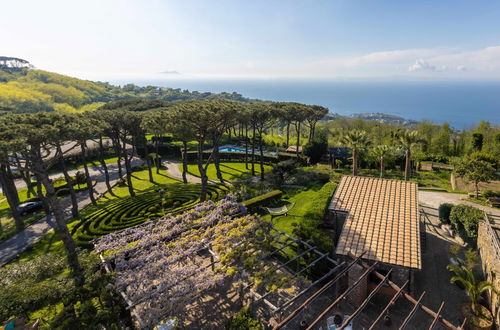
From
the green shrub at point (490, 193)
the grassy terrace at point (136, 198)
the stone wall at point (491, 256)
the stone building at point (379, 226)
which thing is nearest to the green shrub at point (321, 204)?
the stone building at point (379, 226)

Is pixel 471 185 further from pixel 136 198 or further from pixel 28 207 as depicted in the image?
pixel 28 207

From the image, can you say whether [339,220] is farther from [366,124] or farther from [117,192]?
[366,124]

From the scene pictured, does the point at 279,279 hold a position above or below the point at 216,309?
above

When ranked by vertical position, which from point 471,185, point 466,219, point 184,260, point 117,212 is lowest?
point 471,185

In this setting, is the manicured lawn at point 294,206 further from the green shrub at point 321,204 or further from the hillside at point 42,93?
the hillside at point 42,93

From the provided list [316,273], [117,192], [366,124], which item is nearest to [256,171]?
[117,192]

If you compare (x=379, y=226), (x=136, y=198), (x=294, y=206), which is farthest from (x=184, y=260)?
(x=136, y=198)

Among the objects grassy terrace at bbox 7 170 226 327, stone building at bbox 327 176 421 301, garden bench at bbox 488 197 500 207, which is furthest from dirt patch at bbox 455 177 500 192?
grassy terrace at bbox 7 170 226 327
